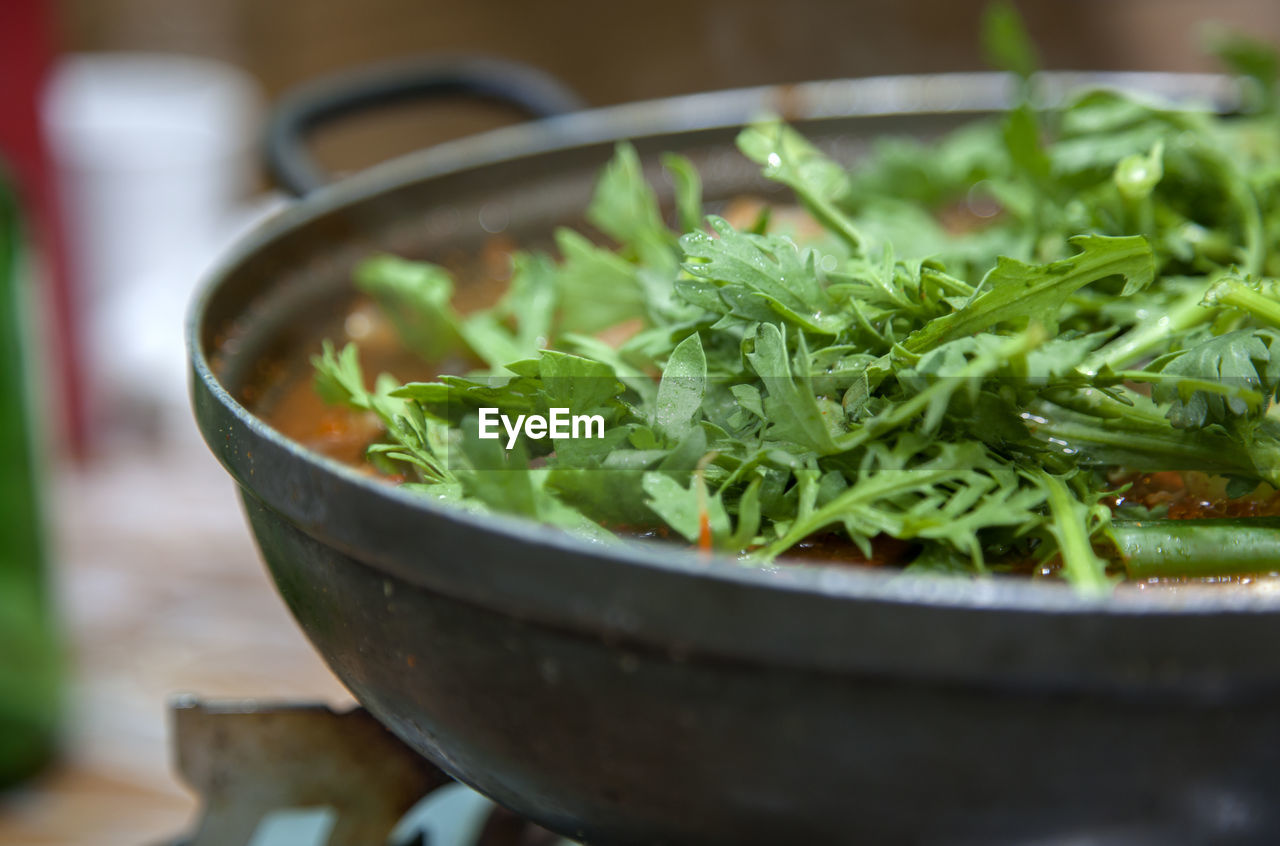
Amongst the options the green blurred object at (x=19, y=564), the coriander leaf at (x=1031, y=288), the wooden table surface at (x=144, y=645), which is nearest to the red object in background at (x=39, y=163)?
the wooden table surface at (x=144, y=645)

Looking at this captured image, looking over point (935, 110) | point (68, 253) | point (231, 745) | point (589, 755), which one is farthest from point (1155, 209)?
point (68, 253)

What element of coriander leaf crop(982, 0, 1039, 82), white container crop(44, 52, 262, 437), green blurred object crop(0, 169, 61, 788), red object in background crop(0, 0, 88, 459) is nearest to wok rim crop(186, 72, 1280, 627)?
coriander leaf crop(982, 0, 1039, 82)

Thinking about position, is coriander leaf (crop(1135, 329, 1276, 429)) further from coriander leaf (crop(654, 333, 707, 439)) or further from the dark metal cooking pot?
coriander leaf (crop(654, 333, 707, 439))

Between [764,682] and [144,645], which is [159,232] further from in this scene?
[764,682]

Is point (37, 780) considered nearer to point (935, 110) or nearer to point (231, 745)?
point (231, 745)

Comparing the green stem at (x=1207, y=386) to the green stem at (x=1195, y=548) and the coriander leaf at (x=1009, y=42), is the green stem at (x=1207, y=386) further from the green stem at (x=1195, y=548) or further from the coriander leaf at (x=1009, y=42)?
the coriander leaf at (x=1009, y=42)
